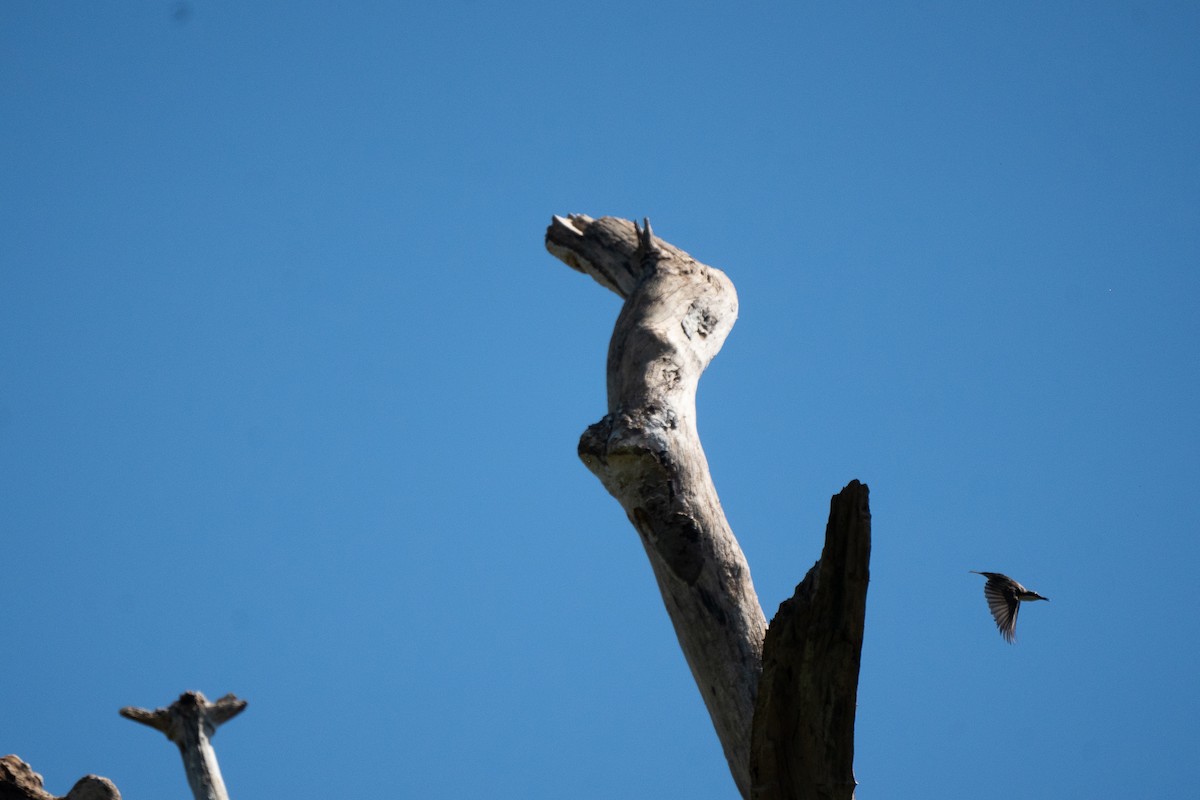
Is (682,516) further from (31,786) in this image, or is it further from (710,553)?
(31,786)

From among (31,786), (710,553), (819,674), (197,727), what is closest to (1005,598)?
(710,553)

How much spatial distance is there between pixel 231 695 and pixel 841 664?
5.48 metres

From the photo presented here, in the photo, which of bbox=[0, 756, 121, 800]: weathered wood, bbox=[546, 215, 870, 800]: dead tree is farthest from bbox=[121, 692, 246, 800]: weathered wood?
bbox=[546, 215, 870, 800]: dead tree

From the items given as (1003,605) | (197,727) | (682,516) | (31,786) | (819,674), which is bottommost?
(819,674)

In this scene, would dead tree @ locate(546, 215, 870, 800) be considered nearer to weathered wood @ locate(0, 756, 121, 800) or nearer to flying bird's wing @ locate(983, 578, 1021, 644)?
flying bird's wing @ locate(983, 578, 1021, 644)

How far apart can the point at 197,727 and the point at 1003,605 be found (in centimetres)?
513

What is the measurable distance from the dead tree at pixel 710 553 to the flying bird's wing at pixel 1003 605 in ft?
3.25

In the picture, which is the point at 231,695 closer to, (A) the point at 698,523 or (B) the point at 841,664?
(A) the point at 698,523

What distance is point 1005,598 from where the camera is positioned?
4.27 metres

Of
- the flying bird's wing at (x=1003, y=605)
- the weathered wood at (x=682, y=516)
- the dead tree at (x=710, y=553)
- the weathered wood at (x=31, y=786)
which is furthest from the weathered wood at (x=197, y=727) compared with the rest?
the flying bird's wing at (x=1003, y=605)

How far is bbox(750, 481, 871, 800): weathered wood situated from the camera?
298cm

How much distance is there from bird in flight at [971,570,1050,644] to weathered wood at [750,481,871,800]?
1.32 meters

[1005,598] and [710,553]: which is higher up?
[710,553]

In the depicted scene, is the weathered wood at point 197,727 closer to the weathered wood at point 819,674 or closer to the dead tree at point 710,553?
the dead tree at point 710,553
